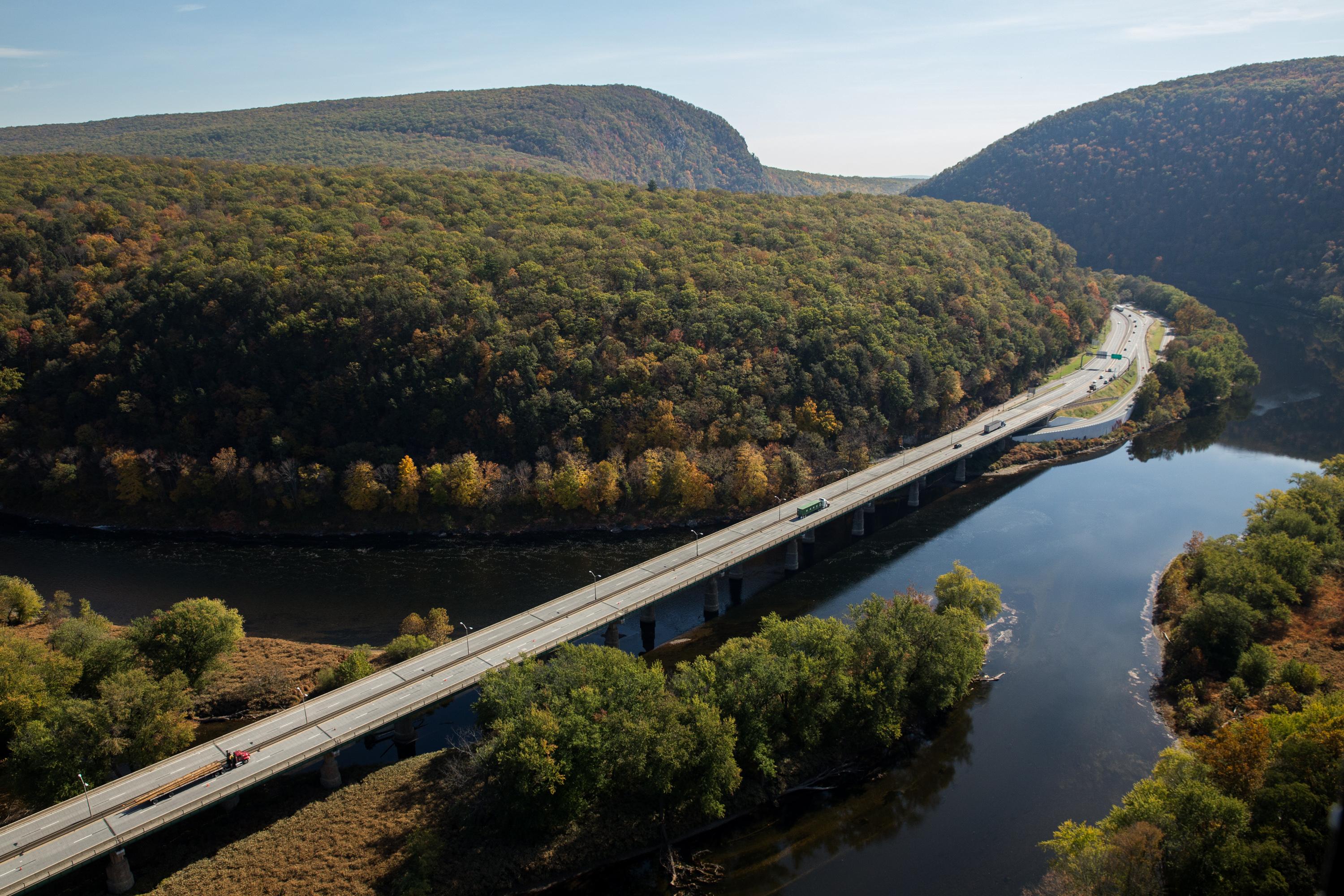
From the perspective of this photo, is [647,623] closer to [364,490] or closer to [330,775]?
[330,775]

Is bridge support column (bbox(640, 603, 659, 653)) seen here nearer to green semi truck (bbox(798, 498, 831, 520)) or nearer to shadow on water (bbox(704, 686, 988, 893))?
green semi truck (bbox(798, 498, 831, 520))

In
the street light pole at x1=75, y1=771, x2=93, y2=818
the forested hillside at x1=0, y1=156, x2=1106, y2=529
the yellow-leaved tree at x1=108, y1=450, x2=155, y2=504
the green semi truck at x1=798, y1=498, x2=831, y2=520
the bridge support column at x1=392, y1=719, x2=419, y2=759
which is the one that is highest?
the forested hillside at x1=0, y1=156, x2=1106, y2=529

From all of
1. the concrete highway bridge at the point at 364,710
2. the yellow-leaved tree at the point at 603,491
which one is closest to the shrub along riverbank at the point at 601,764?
the concrete highway bridge at the point at 364,710

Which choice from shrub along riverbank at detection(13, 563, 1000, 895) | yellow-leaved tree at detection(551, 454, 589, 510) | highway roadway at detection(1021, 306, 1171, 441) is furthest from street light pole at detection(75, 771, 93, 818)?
highway roadway at detection(1021, 306, 1171, 441)

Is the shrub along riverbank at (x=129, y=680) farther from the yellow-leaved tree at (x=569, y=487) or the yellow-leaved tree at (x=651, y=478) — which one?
the yellow-leaved tree at (x=651, y=478)

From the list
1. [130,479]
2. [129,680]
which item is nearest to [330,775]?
[129,680]
